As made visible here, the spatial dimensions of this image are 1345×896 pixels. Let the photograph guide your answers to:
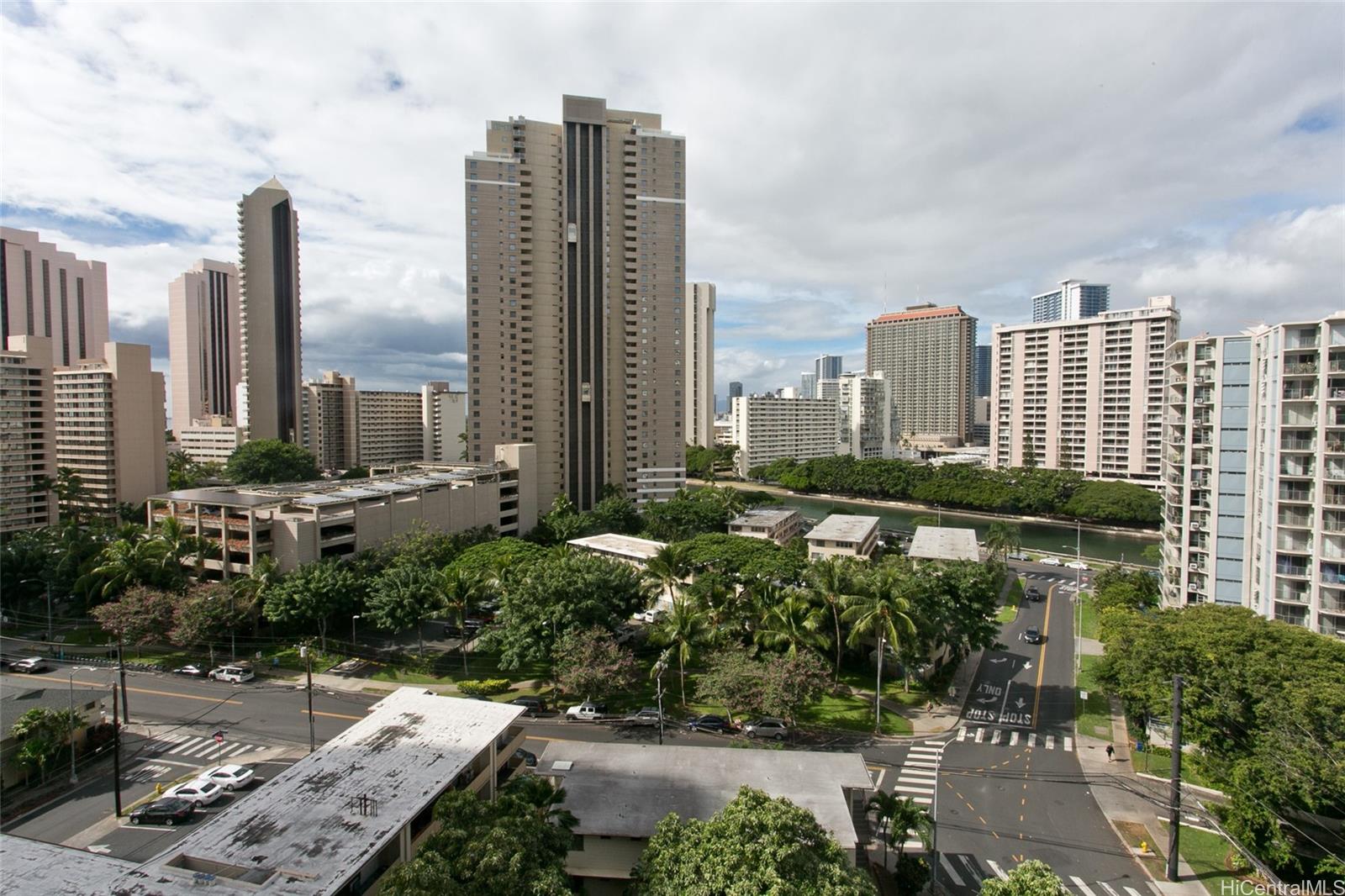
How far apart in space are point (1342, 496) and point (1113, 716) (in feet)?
50.7

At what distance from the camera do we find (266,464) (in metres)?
87.0

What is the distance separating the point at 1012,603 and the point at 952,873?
1391 inches

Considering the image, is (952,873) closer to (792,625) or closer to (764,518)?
(792,625)

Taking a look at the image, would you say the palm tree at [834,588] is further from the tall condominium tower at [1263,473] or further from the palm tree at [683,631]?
the tall condominium tower at [1263,473]

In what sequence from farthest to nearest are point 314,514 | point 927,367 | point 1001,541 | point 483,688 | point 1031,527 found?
1. point 927,367
2. point 1031,527
3. point 1001,541
4. point 314,514
5. point 483,688

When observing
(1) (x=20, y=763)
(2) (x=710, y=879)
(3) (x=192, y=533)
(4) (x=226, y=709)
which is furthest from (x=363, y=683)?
(2) (x=710, y=879)

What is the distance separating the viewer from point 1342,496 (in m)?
31.2

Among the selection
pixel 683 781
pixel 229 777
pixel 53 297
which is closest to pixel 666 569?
pixel 683 781

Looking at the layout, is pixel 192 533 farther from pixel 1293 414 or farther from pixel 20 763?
pixel 1293 414

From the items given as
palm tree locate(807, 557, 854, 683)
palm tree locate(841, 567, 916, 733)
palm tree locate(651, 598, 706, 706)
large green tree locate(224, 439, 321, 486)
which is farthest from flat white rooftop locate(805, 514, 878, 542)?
large green tree locate(224, 439, 321, 486)

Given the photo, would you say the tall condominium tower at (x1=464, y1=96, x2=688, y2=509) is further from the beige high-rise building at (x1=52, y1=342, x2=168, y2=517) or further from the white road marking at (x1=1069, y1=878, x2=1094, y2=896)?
the white road marking at (x1=1069, y1=878, x2=1094, y2=896)

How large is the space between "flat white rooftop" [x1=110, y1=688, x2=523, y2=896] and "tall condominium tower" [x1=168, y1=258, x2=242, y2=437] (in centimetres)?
13329

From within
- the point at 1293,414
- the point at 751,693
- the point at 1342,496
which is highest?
the point at 1293,414

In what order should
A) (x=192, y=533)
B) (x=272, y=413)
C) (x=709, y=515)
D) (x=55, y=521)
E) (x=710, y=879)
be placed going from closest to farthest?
(x=710, y=879) < (x=192, y=533) < (x=55, y=521) < (x=709, y=515) < (x=272, y=413)
